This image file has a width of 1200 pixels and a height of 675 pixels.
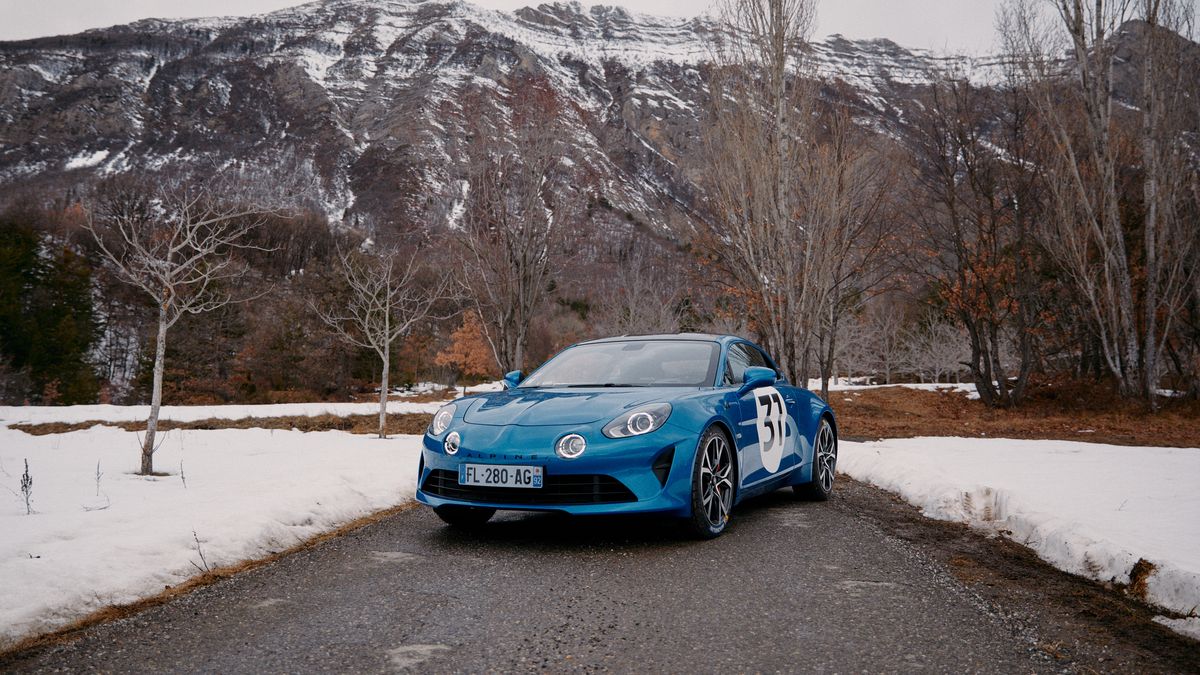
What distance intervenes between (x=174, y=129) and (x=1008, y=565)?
184259 mm

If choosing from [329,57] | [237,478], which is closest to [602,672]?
[237,478]

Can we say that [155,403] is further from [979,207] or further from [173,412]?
[979,207]

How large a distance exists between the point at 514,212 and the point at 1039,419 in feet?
44.7

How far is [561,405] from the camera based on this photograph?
4523 mm

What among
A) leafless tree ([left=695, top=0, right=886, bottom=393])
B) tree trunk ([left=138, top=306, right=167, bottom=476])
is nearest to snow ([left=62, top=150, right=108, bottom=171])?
leafless tree ([left=695, top=0, right=886, bottom=393])

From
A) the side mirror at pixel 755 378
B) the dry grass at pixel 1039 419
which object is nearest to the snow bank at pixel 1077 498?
the side mirror at pixel 755 378

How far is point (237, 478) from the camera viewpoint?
7414mm

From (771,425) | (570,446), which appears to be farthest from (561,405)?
(771,425)

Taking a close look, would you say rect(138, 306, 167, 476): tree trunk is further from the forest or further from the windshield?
the windshield

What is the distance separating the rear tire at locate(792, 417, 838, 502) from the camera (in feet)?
20.8

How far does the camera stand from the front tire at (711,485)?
434 cm

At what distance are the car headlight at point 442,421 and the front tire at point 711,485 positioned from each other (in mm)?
1652

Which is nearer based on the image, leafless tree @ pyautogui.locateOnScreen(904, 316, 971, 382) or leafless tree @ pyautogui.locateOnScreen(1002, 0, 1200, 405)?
leafless tree @ pyautogui.locateOnScreen(1002, 0, 1200, 405)

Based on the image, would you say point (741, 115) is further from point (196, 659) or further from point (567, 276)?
point (567, 276)
